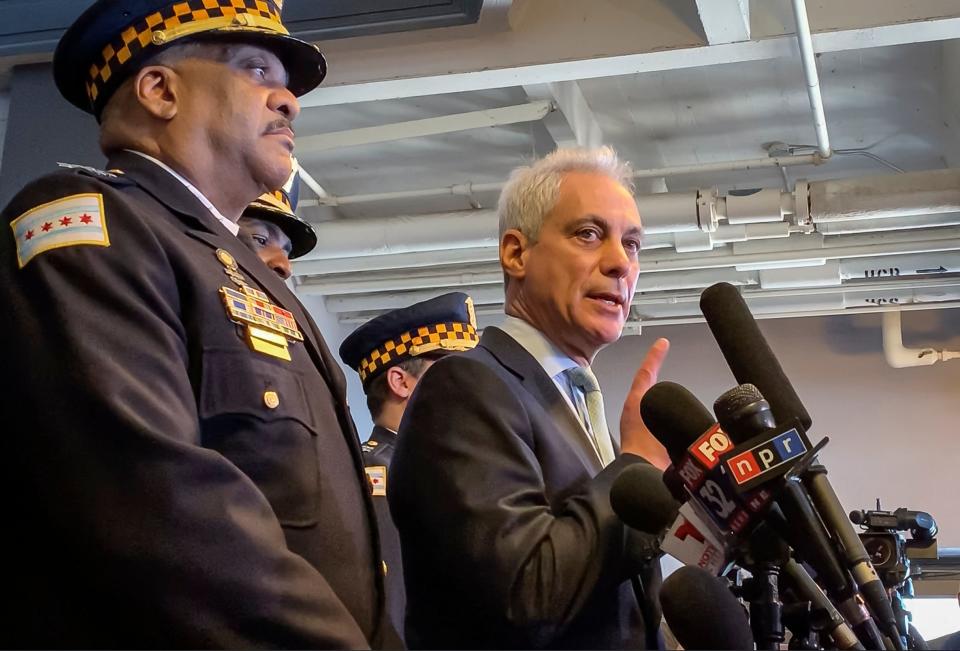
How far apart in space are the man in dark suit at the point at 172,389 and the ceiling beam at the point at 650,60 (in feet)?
7.49

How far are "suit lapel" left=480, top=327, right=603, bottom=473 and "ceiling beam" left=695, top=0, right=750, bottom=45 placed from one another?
7.31ft

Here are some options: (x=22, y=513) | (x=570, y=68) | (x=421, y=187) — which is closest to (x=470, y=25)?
(x=570, y=68)

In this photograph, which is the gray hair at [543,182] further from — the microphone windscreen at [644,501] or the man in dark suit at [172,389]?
the microphone windscreen at [644,501]

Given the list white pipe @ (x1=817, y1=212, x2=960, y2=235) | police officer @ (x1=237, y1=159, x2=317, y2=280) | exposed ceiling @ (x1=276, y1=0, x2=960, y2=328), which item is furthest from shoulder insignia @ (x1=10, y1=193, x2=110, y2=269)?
white pipe @ (x1=817, y1=212, x2=960, y2=235)

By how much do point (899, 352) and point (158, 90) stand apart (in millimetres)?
6737

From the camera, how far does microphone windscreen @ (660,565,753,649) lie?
0.90 metres

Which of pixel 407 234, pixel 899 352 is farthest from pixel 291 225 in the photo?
pixel 899 352

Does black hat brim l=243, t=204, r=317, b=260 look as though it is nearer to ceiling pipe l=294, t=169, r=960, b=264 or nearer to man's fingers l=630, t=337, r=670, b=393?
man's fingers l=630, t=337, r=670, b=393

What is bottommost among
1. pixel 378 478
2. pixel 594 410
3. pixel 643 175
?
pixel 378 478

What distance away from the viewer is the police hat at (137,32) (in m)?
1.49

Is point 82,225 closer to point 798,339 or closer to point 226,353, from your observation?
point 226,353

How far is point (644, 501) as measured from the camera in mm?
1013

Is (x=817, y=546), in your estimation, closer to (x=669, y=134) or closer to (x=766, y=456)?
(x=766, y=456)

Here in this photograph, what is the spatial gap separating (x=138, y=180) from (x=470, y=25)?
252 centimetres
